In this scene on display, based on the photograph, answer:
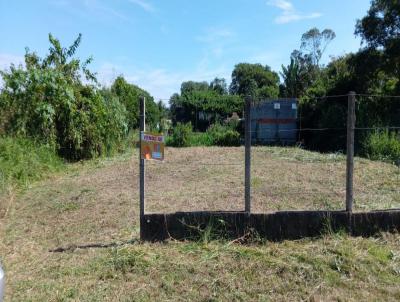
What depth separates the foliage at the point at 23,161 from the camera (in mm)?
7980

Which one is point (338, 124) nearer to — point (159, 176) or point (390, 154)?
point (390, 154)

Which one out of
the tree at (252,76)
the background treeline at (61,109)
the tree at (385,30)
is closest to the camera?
the background treeline at (61,109)

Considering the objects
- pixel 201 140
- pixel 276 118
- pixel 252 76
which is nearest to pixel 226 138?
pixel 201 140

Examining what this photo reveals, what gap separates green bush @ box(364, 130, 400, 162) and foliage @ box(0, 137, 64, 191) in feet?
27.2

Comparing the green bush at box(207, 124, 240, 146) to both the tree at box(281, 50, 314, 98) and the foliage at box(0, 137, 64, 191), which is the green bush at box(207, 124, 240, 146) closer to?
the foliage at box(0, 137, 64, 191)

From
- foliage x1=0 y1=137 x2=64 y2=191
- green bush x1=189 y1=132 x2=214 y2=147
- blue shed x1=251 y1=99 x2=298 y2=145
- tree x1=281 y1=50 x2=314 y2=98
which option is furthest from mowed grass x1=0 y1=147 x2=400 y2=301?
tree x1=281 y1=50 x2=314 y2=98

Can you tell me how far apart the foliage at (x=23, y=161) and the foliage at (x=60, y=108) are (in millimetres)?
606

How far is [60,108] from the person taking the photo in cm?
1083

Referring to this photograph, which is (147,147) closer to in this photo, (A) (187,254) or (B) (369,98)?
(A) (187,254)

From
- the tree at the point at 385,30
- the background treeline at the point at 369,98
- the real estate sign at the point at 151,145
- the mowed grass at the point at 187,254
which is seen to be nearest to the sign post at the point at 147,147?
the real estate sign at the point at 151,145

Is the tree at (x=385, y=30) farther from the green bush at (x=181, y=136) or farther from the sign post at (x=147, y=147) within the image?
the sign post at (x=147, y=147)

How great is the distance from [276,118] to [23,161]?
10991 mm

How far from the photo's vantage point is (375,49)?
15594mm

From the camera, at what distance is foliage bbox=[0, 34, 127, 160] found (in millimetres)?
10234
